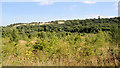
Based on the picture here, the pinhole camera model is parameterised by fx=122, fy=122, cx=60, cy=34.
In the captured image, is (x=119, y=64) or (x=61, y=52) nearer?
(x=119, y=64)

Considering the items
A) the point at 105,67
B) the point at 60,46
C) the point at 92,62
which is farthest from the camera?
the point at 60,46

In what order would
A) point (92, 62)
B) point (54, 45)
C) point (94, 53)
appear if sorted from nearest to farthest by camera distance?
point (92, 62) < point (94, 53) < point (54, 45)

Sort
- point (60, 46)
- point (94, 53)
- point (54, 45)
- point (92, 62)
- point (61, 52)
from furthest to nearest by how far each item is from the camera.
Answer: point (54, 45) < point (60, 46) < point (61, 52) < point (94, 53) < point (92, 62)

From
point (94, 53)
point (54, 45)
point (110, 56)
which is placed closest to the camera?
point (110, 56)

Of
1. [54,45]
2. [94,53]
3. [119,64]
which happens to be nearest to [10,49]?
[54,45]

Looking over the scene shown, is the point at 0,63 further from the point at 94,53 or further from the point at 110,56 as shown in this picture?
the point at 110,56

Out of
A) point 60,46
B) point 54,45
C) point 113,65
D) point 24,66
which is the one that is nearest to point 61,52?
point 60,46

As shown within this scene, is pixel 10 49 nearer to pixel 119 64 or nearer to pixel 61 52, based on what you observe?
pixel 61 52

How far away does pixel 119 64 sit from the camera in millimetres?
3840

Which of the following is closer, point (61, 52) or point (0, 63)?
point (0, 63)

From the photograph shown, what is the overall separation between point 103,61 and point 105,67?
0.43 meters

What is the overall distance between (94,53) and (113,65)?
106cm

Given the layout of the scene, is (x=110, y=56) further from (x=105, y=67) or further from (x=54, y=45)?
(x=54, y=45)

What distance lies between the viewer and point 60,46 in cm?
562
